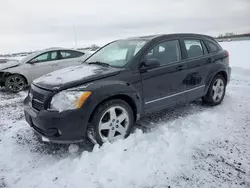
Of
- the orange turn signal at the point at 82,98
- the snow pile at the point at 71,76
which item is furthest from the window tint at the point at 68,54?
the orange turn signal at the point at 82,98

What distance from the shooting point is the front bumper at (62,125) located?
2.60 metres

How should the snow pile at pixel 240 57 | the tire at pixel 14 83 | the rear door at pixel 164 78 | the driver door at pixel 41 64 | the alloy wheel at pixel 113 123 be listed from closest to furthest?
the alloy wheel at pixel 113 123 → the rear door at pixel 164 78 → the tire at pixel 14 83 → the driver door at pixel 41 64 → the snow pile at pixel 240 57

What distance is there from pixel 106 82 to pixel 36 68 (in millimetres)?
5207

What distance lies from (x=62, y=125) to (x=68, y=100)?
0.33 meters

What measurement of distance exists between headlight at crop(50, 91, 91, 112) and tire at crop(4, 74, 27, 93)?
17.0 feet

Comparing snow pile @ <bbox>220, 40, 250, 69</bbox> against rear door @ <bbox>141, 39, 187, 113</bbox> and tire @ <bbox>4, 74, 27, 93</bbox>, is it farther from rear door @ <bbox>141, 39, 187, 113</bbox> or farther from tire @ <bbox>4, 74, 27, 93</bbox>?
tire @ <bbox>4, 74, 27, 93</bbox>

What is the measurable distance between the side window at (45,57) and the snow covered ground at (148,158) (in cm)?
385

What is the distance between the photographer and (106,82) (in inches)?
115

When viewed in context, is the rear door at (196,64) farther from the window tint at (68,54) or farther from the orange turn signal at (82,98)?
the window tint at (68,54)

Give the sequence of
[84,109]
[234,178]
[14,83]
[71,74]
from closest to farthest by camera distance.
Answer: [234,178]
[84,109]
[71,74]
[14,83]

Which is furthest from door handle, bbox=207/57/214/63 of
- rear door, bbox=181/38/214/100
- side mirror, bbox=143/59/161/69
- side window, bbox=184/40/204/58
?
side mirror, bbox=143/59/161/69

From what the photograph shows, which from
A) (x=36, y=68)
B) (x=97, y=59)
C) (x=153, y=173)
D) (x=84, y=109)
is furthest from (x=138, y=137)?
(x=36, y=68)

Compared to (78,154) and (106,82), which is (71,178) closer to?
(78,154)

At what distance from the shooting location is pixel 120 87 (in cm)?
296
